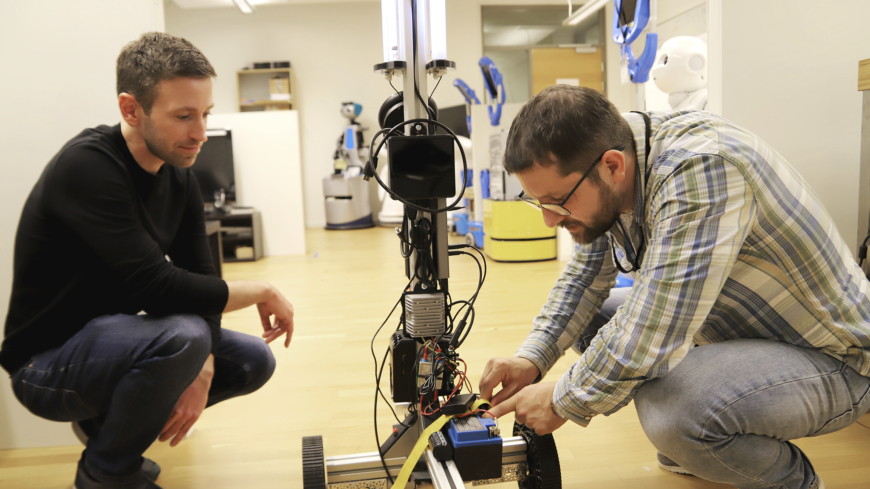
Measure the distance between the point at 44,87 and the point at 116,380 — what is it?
902 millimetres

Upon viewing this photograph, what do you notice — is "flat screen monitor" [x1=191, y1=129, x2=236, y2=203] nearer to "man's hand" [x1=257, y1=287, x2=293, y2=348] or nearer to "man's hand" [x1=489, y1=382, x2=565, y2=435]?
"man's hand" [x1=257, y1=287, x2=293, y2=348]

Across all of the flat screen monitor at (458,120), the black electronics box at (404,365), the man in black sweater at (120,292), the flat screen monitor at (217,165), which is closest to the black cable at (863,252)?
the black electronics box at (404,365)

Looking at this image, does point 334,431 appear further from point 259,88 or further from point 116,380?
point 259,88

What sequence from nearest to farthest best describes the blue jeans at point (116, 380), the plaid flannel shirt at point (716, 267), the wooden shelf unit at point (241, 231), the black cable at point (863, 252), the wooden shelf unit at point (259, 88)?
the plaid flannel shirt at point (716, 267), the blue jeans at point (116, 380), the black cable at point (863, 252), the wooden shelf unit at point (241, 231), the wooden shelf unit at point (259, 88)

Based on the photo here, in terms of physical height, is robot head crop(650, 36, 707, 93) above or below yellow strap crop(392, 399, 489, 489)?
above

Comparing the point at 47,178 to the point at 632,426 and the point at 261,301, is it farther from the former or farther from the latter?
the point at 632,426

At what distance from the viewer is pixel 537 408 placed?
103 centimetres

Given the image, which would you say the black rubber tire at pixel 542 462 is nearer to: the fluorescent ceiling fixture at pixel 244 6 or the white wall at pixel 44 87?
the white wall at pixel 44 87

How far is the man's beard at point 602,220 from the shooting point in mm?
1037

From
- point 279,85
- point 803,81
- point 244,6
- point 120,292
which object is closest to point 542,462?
point 120,292

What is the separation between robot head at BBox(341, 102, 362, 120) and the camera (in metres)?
7.30

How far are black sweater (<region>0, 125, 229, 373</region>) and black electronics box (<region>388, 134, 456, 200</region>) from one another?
1.52 feet

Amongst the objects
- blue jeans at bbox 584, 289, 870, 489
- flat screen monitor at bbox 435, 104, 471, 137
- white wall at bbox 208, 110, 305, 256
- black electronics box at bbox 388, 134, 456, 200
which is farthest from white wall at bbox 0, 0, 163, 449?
flat screen monitor at bbox 435, 104, 471, 137

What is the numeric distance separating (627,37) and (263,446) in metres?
2.41
